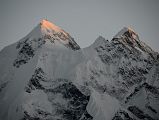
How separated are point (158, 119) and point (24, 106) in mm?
53228

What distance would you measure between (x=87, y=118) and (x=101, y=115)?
18.7 feet

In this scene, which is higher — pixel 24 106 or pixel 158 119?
pixel 24 106

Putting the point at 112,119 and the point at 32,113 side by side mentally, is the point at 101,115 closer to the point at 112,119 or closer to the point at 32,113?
the point at 112,119

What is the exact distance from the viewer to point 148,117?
199 metres

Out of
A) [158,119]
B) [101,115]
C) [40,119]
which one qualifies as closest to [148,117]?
[158,119]

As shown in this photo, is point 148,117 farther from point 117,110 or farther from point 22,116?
point 22,116

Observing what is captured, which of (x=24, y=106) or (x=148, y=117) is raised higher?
(x=24, y=106)

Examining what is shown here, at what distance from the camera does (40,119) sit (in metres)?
199

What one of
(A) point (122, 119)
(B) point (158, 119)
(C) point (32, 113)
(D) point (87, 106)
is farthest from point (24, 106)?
(B) point (158, 119)

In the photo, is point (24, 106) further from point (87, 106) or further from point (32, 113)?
point (87, 106)

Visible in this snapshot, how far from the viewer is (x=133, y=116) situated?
649ft

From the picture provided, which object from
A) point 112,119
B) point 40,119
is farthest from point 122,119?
point 40,119

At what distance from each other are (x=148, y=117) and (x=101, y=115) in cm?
1878

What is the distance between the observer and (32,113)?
200 metres
